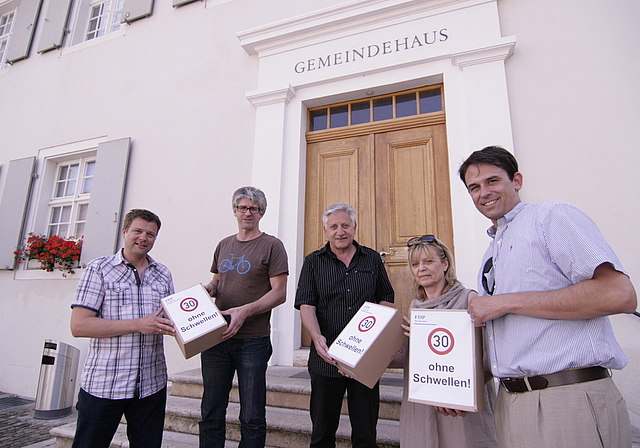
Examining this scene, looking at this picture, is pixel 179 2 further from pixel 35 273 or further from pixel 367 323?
pixel 367 323

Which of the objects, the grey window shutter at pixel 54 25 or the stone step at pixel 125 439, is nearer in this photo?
the stone step at pixel 125 439

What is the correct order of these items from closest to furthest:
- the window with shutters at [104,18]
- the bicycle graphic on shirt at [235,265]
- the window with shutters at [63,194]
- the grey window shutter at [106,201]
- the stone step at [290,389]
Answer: the bicycle graphic on shirt at [235,265], the stone step at [290,389], the grey window shutter at [106,201], the window with shutters at [63,194], the window with shutters at [104,18]

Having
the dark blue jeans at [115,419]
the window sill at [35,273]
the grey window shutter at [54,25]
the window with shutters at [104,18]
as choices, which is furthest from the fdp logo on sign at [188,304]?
the grey window shutter at [54,25]

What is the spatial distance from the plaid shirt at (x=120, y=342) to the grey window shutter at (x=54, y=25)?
6189 millimetres

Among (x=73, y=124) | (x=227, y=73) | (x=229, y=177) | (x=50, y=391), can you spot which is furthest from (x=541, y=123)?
(x=73, y=124)

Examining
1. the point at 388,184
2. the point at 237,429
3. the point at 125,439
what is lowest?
the point at 125,439

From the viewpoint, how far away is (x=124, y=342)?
1.84 metres

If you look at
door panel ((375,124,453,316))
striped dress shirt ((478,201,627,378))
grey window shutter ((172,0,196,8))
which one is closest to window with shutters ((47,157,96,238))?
grey window shutter ((172,0,196,8))

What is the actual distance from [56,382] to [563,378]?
4.90 meters

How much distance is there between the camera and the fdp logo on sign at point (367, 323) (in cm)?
157

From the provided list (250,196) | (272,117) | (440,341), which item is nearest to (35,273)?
(272,117)

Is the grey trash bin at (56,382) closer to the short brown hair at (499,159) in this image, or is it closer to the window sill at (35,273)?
the window sill at (35,273)

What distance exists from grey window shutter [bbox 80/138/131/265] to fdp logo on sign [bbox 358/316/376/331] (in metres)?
4.18

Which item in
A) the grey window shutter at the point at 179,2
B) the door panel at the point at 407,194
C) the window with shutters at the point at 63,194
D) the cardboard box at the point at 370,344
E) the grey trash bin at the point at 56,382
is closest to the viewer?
the cardboard box at the point at 370,344
